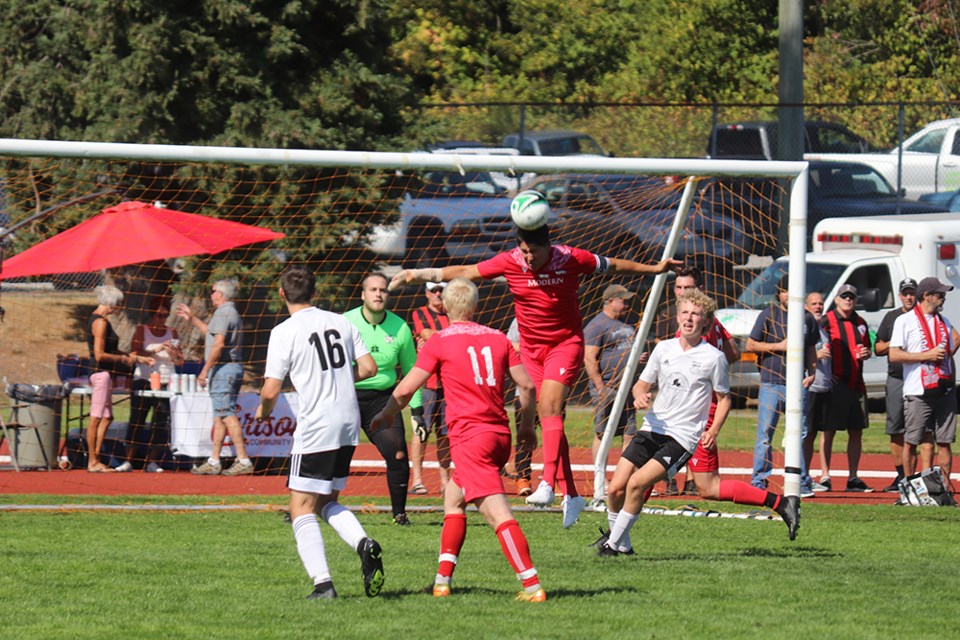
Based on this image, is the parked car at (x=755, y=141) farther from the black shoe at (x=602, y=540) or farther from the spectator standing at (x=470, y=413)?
the spectator standing at (x=470, y=413)

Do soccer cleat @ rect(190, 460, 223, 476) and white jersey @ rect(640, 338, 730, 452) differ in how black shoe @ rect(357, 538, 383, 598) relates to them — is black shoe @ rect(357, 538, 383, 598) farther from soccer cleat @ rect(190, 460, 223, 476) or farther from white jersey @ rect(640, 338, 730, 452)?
soccer cleat @ rect(190, 460, 223, 476)

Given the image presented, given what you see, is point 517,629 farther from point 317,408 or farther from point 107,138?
point 107,138

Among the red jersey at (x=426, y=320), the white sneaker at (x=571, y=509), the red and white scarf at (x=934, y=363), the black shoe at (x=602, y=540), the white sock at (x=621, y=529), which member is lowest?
the black shoe at (x=602, y=540)

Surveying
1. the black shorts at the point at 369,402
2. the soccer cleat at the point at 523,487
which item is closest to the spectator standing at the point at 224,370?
the soccer cleat at the point at 523,487

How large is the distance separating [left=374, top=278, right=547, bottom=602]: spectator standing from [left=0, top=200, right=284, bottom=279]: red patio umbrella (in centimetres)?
659

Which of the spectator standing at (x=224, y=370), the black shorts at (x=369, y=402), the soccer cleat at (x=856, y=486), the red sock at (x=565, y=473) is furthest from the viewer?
the spectator standing at (x=224, y=370)

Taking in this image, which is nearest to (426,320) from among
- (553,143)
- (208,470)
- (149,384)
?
(208,470)

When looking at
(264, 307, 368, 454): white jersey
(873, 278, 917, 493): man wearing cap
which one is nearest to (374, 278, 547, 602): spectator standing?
(264, 307, 368, 454): white jersey

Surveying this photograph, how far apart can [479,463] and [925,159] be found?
18.7m

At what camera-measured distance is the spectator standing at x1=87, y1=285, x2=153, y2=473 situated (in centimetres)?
1470

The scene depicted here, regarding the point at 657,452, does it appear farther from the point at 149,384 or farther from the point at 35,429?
the point at 35,429

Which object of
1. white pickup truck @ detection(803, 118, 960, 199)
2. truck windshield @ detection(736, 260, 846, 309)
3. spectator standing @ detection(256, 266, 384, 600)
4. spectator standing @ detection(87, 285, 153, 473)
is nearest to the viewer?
spectator standing @ detection(256, 266, 384, 600)

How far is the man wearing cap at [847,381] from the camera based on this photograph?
13992 mm

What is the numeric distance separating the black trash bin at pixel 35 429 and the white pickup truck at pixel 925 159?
14078 mm
